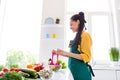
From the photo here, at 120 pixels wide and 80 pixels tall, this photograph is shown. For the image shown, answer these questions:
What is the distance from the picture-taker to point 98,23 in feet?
11.9

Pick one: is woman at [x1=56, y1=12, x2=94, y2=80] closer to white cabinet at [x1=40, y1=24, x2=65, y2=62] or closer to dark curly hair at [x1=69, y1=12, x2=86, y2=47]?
dark curly hair at [x1=69, y1=12, x2=86, y2=47]

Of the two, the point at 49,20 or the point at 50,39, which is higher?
the point at 49,20

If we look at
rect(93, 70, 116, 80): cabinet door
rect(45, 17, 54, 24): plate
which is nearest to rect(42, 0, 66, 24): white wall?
rect(45, 17, 54, 24): plate

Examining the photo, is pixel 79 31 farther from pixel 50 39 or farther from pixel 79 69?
pixel 50 39

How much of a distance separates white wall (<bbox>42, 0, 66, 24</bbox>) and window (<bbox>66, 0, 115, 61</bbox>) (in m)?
0.23

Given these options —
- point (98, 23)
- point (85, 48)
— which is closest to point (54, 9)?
point (98, 23)

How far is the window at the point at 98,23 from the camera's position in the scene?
138 inches

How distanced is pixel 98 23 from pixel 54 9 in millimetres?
1043

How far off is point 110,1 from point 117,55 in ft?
4.31

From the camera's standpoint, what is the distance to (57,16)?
351cm

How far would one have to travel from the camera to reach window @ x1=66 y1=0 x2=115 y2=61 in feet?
11.5

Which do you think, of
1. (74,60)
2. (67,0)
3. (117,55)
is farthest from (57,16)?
(74,60)

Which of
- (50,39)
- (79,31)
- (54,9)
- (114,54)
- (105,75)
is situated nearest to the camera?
(79,31)

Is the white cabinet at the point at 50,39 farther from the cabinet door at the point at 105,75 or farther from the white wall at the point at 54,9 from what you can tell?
the cabinet door at the point at 105,75
